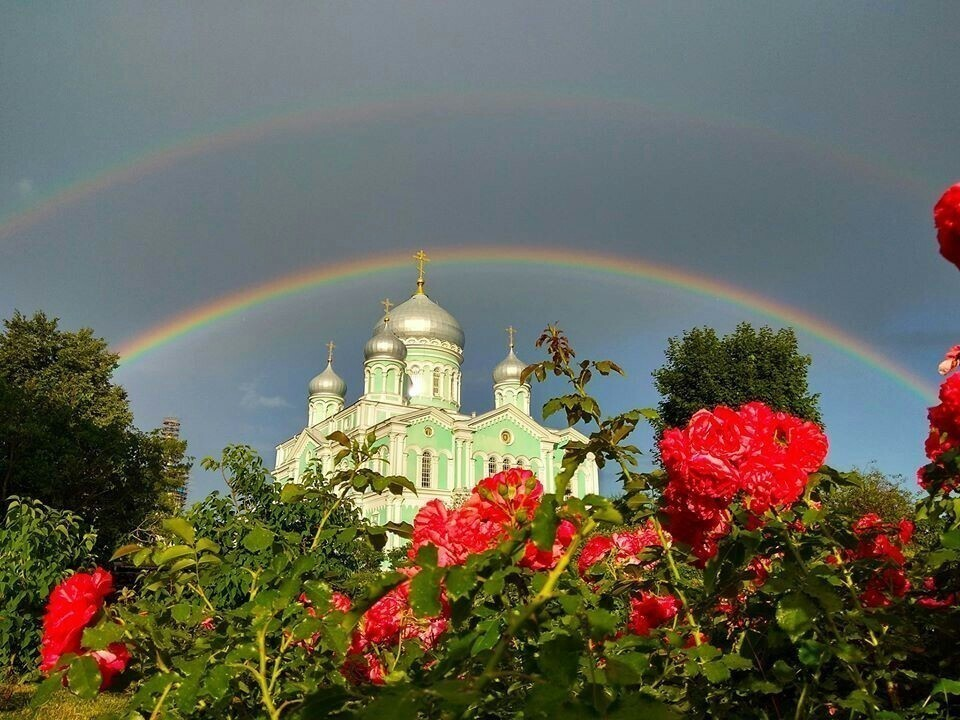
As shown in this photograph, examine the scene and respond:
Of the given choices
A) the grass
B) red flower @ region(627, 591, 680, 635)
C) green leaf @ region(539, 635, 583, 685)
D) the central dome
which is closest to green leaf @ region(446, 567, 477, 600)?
green leaf @ region(539, 635, 583, 685)

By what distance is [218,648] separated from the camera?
1.37 meters

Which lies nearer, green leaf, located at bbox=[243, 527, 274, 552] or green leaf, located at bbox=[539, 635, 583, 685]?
green leaf, located at bbox=[539, 635, 583, 685]

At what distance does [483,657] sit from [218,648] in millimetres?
693

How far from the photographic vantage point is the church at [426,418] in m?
32.1

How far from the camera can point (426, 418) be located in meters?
32.9

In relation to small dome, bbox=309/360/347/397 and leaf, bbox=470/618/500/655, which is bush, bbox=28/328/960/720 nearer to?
leaf, bbox=470/618/500/655

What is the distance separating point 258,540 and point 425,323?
36.9 m

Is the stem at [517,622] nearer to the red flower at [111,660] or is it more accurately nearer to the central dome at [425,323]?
the red flower at [111,660]

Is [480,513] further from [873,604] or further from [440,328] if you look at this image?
[440,328]

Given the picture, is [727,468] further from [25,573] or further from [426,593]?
[25,573]

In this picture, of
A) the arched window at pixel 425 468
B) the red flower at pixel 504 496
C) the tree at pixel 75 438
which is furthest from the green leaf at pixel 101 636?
the arched window at pixel 425 468

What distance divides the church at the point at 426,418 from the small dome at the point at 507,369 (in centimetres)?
7

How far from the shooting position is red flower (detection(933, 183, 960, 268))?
1.38 m

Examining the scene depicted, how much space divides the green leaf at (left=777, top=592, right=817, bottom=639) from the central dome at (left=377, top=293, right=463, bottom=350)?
36.9 meters
